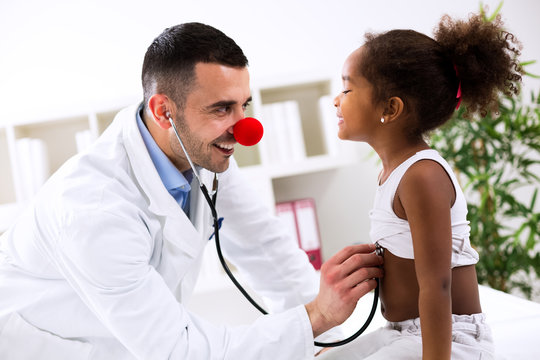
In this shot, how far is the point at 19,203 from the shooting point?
245 cm

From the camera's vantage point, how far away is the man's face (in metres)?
1.27

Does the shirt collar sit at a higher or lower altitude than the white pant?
higher

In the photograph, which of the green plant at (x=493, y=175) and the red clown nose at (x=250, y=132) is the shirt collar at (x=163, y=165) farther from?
the green plant at (x=493, y=175)

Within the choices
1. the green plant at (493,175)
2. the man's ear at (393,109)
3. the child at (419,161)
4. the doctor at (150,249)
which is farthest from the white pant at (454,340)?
the green plant at (493,175)

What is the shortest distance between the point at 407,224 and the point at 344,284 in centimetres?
19

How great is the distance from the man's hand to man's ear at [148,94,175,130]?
55cm

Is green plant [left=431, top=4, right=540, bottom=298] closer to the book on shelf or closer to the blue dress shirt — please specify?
the book on shelf

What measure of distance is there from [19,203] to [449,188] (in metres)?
2.12

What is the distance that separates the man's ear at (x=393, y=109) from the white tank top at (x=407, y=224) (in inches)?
3.9

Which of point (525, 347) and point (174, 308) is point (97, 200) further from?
A: point (525, 347)

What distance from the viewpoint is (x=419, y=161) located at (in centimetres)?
103

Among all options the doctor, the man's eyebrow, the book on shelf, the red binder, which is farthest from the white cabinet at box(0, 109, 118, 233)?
the man's eyebrow

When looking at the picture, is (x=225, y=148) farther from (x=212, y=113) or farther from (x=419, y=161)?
(x=419, y=161)

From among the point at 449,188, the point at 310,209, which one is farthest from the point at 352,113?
the point at 310,209
